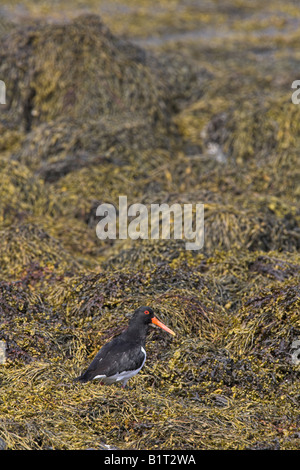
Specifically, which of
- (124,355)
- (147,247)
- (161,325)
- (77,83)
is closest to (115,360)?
(124,355)

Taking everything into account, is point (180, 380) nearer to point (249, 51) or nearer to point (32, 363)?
point (32, 363)

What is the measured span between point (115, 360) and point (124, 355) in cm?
9

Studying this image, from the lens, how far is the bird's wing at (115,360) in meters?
6.75

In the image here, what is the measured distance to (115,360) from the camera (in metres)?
6.79

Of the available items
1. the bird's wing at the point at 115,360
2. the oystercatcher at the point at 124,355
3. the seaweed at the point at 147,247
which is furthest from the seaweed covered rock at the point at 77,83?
the bird's wing at the point at 115,360

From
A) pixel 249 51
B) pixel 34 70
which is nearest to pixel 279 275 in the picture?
pixel 34 70

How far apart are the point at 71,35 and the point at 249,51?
7804 mm

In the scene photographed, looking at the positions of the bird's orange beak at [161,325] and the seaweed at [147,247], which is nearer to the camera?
the seaweed at [147,247]

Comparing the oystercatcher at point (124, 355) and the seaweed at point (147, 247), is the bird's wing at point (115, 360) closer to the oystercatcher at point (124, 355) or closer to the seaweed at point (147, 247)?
the oystercatcher at point (124, 355)

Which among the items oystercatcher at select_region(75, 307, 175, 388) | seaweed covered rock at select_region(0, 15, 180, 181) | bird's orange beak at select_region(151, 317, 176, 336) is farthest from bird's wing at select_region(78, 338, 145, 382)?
seaweed covered rock at select_region(0, 15, 180, 181)

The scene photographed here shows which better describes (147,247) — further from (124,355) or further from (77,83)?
(77,83)

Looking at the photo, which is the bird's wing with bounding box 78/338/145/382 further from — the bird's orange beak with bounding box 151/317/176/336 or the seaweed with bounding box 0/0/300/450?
the bird's orange beak with bounding box 151/317/176/336

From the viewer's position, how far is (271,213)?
10.9m
